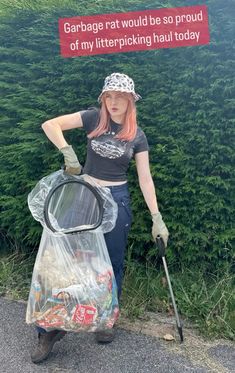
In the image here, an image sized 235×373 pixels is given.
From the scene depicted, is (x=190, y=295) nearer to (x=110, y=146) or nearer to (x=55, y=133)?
(x=110, y=146)

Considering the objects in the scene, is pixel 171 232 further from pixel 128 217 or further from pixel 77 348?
pixel 77 348

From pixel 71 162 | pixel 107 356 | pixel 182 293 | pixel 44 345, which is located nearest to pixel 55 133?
pixel 71 162

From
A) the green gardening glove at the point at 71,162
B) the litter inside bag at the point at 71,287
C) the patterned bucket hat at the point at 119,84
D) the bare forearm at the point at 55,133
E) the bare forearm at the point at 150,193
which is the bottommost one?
the litter inside bag at the point at 71,287

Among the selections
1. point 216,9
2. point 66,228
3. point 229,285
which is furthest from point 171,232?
point 216,9

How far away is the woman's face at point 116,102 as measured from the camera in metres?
2.79

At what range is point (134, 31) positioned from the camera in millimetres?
3676

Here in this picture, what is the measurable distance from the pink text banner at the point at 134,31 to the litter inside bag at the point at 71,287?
181cm

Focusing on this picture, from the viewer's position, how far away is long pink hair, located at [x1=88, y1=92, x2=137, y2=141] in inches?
110

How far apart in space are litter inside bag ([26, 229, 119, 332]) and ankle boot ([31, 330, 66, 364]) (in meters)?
0.18

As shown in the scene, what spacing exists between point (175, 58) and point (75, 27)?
38.1 inches

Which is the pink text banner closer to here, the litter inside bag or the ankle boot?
the litter inside bag

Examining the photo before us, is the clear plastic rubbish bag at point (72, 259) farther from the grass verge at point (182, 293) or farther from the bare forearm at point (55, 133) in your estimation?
the grass verge at point (182, 293)

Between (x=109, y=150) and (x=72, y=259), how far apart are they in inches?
29.3

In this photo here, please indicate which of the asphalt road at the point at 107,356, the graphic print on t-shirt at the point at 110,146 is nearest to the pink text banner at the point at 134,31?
the graphic print on t-shirt at the point at 110,146
